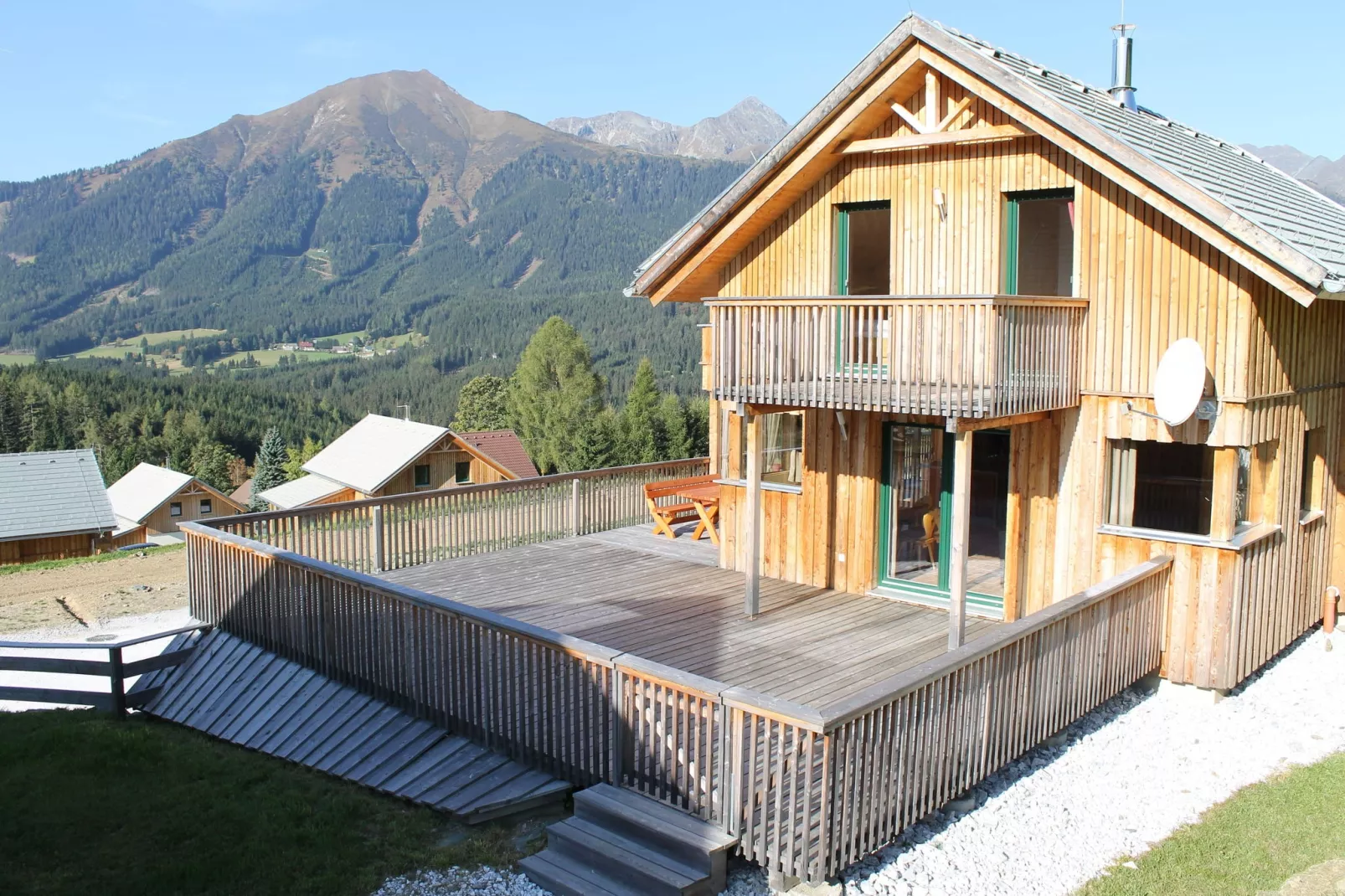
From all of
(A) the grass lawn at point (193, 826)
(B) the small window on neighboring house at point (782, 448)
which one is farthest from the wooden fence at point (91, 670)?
(B) the small window on neighboring house at point (782, 448)

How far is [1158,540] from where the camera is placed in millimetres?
10258

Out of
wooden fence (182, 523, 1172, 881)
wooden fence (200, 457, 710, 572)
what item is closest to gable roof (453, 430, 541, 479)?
wooden fence (200, 457, 710, 572)

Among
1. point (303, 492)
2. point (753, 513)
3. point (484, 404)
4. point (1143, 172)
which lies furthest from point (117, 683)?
point (484, 404)

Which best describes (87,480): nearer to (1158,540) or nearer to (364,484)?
(364,484)

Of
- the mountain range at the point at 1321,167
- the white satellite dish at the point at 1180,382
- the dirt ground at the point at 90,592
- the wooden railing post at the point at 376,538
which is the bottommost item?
the dirt ground at the point at 90,592

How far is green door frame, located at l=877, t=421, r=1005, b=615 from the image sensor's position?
458 inches

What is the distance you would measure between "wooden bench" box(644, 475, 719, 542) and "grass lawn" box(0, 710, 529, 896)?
7.69 metres

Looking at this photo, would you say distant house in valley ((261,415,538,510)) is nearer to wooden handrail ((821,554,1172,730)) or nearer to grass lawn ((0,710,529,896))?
grass lawn ((0,710,529,896))

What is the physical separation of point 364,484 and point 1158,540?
49445 millimetres

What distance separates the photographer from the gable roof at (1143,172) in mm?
8961

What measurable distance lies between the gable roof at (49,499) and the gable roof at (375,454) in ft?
50.6

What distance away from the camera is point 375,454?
56875 mm

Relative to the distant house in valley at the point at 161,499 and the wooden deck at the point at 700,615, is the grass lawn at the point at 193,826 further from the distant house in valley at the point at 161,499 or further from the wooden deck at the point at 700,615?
the distant house in valley at the point at 161,499

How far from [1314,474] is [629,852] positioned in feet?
31.0
